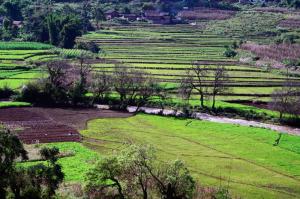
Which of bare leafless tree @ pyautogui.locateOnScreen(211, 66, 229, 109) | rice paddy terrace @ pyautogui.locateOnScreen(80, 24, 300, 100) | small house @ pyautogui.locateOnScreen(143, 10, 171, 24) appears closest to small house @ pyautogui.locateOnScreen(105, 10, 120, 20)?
small house @ pyautogui.locateOnScreen(143, 10, 171, 24)

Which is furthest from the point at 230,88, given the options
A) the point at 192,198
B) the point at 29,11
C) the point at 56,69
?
the point at 29,11

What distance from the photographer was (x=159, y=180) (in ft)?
117

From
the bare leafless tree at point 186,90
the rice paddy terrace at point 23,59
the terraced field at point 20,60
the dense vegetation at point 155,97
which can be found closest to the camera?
the dense vegetation at point 155,97

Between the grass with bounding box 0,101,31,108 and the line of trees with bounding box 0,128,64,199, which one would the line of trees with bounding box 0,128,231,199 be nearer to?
the line of trees with bounding box 0,128,64,199

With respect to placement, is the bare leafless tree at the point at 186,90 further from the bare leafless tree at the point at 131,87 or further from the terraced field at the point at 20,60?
the terraced field at the point at 20,60

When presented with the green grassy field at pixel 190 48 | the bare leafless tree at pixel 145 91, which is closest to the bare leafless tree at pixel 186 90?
the bare leafless tree at pixel 145 91

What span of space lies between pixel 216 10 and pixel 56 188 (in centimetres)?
13049

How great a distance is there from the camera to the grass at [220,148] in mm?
42259

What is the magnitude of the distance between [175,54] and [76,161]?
58.5 metres

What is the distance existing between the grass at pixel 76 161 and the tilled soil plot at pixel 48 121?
2.64 meters

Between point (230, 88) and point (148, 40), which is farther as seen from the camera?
point (148, 40)

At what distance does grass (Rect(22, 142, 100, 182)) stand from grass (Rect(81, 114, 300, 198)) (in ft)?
5.61

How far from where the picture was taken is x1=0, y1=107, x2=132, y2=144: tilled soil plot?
53969 mm

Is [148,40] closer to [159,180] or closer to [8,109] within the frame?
[8,109]
